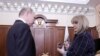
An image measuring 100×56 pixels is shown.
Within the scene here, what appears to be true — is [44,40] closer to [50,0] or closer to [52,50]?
[52,50]

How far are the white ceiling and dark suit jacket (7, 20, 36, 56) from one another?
6.87ft

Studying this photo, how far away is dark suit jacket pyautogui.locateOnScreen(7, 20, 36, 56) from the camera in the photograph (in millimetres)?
1586

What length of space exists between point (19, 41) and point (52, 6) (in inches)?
93.6

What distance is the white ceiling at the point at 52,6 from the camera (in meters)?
3.66

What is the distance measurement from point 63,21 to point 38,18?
2.13 ft

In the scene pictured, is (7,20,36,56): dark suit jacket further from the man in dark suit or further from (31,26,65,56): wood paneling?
(31,26,65,56): wood paneling

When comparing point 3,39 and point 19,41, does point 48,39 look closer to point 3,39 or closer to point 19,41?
point 3,39

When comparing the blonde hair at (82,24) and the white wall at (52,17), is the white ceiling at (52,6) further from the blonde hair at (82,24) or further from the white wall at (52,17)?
the blonde hair at (82,24)

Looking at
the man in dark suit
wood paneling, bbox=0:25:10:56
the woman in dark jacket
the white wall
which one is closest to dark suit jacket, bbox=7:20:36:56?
the man in dark suit

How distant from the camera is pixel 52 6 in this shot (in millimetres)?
3871

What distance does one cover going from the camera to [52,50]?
3.78 meters

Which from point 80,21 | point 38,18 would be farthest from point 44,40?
point 80,21

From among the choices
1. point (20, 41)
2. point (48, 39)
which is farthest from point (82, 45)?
point (48, 39)

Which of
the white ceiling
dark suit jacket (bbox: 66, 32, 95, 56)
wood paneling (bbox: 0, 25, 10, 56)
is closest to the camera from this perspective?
dark suit jacket (bbox: 66, 32, 95, 56)
